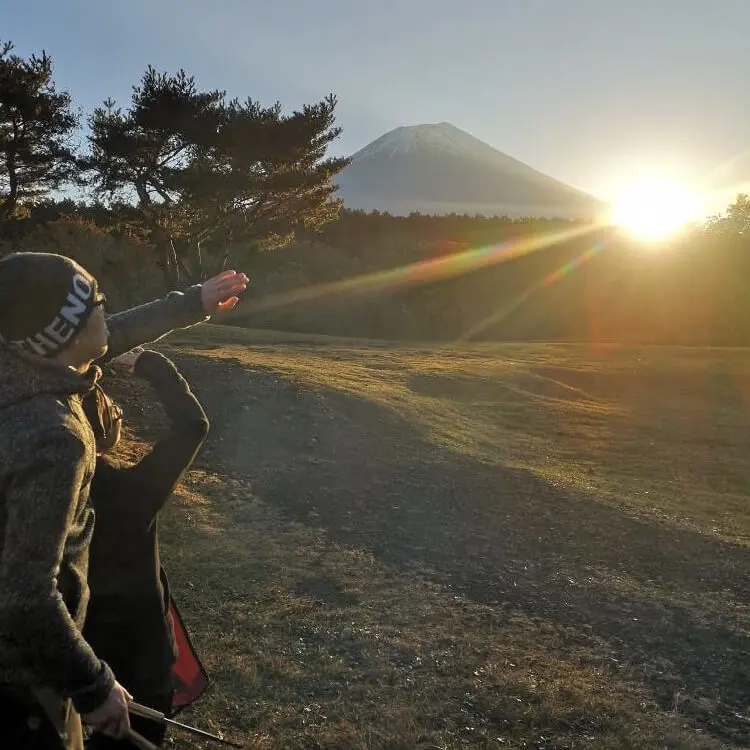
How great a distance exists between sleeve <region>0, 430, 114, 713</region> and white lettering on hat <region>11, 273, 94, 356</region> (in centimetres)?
21

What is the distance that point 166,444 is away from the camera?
183cm

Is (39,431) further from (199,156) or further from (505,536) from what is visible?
(199,156)

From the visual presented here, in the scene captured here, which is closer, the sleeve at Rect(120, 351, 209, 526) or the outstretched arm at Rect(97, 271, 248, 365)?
the sleeve at Rect(120, 351, 209, 526)

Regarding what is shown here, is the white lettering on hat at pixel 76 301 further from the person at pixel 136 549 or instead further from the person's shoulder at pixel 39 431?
the person at pixel 136 549

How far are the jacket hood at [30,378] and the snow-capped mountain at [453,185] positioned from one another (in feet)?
347

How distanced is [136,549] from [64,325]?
0.64m

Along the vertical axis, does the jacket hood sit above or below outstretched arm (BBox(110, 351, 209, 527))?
above

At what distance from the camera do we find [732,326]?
28500mm

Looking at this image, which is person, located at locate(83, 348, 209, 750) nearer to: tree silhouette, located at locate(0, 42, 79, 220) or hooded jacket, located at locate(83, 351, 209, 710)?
hooded jacket, located at locate(83, 351, 209, 710)

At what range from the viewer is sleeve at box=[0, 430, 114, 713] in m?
1.24

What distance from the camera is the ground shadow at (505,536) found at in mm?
4164

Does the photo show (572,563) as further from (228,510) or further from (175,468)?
(175,468)

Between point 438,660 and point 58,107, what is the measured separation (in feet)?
65.6

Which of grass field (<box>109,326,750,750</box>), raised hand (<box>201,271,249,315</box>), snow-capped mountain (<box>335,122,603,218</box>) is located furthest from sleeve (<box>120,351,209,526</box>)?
snow-capped mountain (<box>335,122,603,218</box>)
